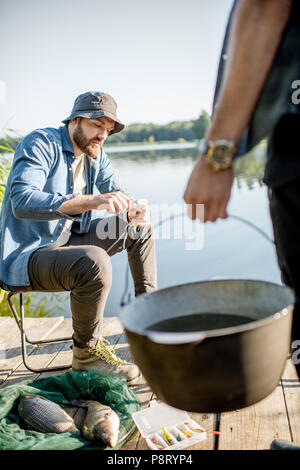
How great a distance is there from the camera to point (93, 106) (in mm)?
2451

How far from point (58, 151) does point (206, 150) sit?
164cm

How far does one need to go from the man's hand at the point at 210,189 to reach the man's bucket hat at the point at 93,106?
163 cm

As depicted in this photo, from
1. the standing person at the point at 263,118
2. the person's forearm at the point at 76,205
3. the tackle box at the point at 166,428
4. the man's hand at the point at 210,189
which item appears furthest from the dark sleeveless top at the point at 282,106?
the person's forearm at the point at 76,205

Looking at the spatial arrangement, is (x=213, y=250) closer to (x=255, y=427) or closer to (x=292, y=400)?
(x=292, y=400)

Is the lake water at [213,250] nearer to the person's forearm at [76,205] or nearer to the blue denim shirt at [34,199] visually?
the blue denim shirt at [34,199]

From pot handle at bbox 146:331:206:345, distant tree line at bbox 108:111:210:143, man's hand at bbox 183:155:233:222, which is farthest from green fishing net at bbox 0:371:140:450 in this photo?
distant tree line at bbox 108:111:210:143

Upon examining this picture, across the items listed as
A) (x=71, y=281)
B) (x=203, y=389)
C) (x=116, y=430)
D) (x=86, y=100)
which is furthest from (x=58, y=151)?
(x=203, y=389)

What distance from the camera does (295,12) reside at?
0.88m

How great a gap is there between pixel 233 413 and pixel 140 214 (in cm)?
117

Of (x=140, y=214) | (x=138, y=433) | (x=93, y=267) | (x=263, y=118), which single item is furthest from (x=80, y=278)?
(x=263, y=118)

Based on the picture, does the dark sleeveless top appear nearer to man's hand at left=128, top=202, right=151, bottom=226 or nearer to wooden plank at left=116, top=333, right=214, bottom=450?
wooden plank at left=116, top=333, right=214, bottom=450

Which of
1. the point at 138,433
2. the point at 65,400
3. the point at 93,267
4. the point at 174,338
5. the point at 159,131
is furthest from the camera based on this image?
the point at 159,131
